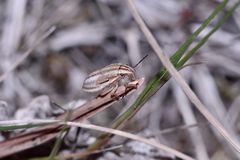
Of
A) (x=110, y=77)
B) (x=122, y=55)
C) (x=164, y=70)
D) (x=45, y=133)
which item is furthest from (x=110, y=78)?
(x=122, y=55)

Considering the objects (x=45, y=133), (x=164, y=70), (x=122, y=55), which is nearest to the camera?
(x=164, y=70)

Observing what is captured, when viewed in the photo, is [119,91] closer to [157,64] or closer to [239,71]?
[157,64]

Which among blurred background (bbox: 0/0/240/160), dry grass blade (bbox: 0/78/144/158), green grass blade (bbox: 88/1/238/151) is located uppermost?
blurred background (bbox: 0/0/240/160)

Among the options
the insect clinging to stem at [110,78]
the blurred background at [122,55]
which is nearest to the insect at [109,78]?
the insect clinging to stem at [110,78]

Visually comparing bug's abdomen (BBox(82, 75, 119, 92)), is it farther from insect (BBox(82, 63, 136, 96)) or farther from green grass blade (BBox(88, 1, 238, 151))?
green grass blade (BBox(88, 1, 238, 151))

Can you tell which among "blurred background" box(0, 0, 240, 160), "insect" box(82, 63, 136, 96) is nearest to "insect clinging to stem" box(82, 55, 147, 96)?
"insect" box(82, 63, 136, 96)

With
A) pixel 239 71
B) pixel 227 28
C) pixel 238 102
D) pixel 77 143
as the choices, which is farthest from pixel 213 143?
pixel 77 143

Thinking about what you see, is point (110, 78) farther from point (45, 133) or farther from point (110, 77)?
point (45, 133)
